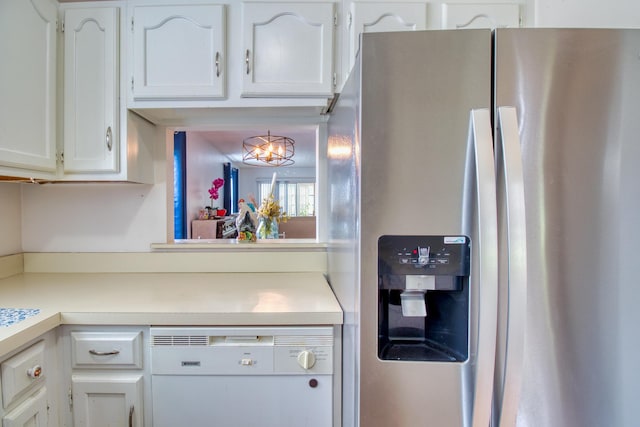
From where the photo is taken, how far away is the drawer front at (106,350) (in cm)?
101

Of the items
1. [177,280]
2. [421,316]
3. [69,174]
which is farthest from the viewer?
[177,280]

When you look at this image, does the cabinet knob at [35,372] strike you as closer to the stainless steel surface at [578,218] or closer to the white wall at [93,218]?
the white wall at [93,218]

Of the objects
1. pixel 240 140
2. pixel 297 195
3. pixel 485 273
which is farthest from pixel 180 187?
pixel 297 195

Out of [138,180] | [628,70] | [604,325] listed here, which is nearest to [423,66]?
[628,70]

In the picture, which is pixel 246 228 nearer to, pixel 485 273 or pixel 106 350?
pixel 106 350

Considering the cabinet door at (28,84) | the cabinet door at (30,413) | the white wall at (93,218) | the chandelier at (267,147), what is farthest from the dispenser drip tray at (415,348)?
the chandelier at (267,147)

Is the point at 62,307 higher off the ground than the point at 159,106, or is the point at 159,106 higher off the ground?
the point at 159,106

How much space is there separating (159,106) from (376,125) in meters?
1.01

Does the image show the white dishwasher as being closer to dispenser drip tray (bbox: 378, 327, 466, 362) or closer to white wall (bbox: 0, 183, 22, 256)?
dispenser drip tray (bbox: 378, 327, 466, 362)

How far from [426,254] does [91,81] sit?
1503 mm

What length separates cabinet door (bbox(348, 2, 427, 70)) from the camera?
4.10ft

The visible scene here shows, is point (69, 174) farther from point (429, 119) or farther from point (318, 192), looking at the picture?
point (429, 119)

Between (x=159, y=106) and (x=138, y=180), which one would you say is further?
(x=138, y=180)

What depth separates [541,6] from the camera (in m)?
1.23
